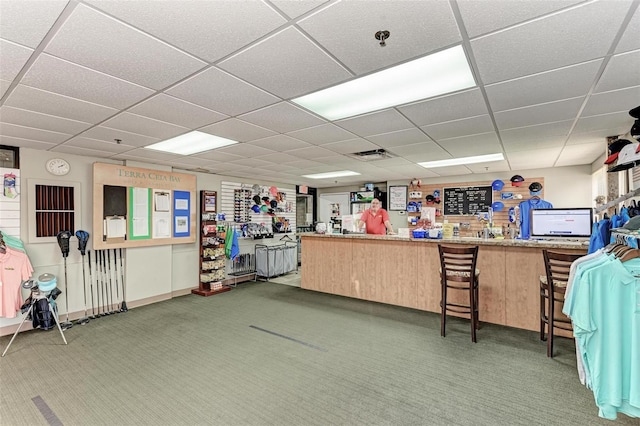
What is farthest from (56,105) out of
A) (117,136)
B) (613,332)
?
(613,332)

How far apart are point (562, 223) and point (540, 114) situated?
5.38ft

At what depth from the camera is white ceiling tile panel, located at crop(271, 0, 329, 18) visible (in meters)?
1.58

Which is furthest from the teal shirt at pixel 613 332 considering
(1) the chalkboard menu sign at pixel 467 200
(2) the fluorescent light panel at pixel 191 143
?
(1) the chalkboard menu sign at pixel 467 200

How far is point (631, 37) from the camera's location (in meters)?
1.86

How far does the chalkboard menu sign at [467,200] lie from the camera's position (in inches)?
297

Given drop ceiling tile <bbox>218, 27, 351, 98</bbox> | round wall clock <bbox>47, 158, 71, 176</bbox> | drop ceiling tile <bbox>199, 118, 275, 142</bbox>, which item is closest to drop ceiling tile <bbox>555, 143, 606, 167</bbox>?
drop ceiling tile <bbox>218, 27, 351, 98</bbox>

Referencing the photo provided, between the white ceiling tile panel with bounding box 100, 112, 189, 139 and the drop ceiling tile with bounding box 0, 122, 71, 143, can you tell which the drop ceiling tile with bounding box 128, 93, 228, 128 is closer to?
the white ceiling tile panel with bounding box 100, 112, 189, 139

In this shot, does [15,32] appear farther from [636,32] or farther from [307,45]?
[636,32]

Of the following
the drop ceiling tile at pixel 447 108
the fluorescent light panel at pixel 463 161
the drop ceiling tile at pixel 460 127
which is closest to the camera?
the drop ceiling tile at pixel 447 108

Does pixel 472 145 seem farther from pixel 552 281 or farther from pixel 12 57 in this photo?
pixel 12 57

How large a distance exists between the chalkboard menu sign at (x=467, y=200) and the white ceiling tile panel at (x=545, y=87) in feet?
16.6

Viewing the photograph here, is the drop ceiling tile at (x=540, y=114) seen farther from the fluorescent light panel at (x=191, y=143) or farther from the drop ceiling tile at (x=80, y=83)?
the drop ceiling tile at (x=80, y=83)

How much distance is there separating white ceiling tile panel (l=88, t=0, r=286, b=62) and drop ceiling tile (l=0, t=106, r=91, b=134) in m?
2.38

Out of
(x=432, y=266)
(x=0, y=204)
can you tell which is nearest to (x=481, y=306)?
(x=432, y=266)
